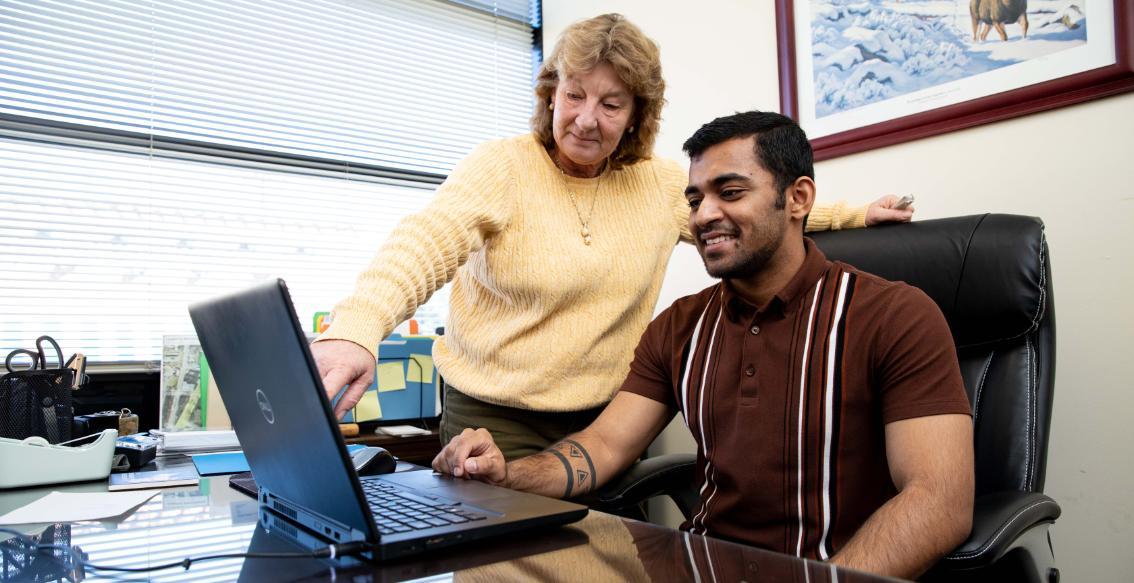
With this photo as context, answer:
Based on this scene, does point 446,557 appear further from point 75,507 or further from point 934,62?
point 934,62

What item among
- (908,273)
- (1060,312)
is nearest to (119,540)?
(908,273)

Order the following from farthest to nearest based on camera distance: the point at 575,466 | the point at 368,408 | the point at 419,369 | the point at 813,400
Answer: the point at 419,369, the point at 368,408, the point at 575,466, the point at 813,400

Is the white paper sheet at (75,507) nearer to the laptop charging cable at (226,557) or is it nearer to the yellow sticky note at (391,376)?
the laptop charging cable at (226,557)

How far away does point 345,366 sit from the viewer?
97 centimetres

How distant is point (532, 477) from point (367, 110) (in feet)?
6.62

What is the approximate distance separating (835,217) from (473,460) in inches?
34.1

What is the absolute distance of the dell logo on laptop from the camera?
736 millimetres

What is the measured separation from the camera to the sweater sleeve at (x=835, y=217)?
4.86 feet

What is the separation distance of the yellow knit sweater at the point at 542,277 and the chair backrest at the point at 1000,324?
0.69 ft

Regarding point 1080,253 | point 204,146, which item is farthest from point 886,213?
point 204,146

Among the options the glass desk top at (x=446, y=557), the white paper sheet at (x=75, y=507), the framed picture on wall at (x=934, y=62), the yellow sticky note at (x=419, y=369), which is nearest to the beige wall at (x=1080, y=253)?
the framed picture on wall at (x=934, y=62)

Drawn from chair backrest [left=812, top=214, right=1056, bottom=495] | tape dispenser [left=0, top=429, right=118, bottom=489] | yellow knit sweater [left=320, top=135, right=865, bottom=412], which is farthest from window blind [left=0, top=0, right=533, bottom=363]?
chair backrest [left=812, top=214, right=1056, bottom=495]

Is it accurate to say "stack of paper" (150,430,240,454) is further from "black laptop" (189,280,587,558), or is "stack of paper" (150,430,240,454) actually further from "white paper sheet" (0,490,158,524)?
"black laptop" (189,280,587,558)

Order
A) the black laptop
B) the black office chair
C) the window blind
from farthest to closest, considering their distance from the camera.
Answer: the window blind < the black office chair < the black laptop
